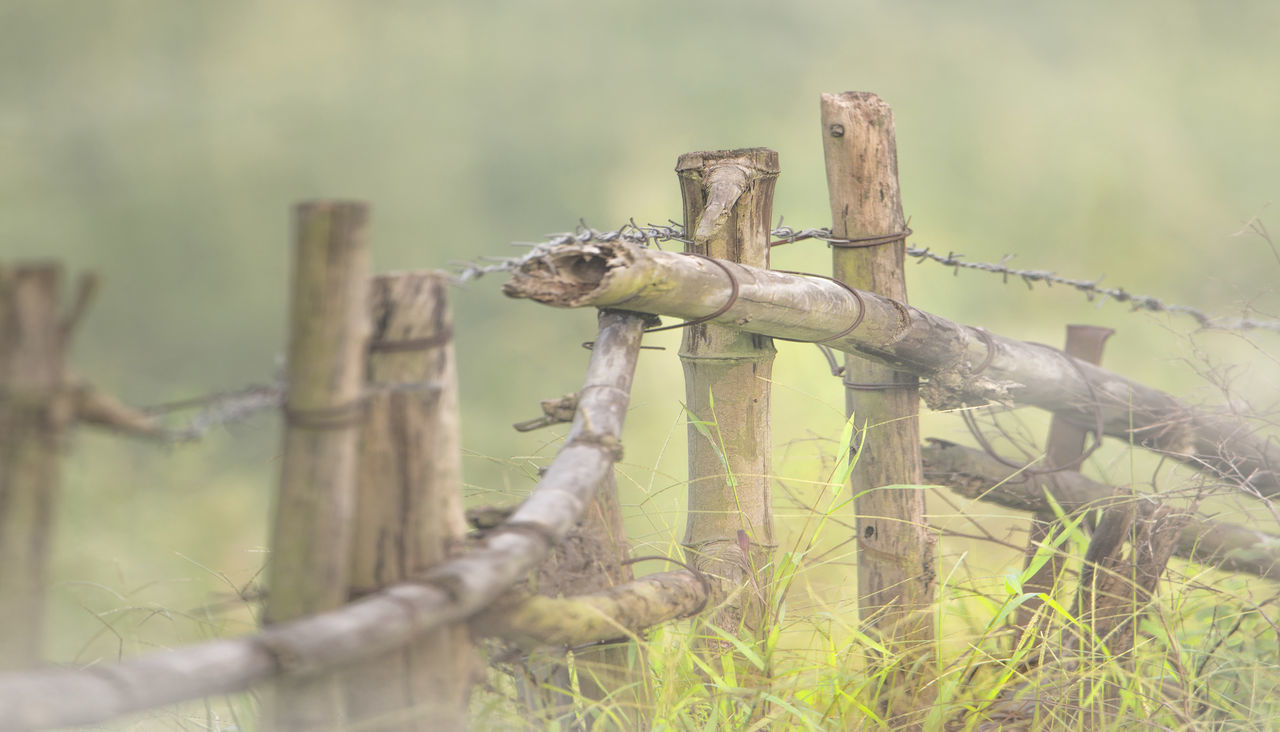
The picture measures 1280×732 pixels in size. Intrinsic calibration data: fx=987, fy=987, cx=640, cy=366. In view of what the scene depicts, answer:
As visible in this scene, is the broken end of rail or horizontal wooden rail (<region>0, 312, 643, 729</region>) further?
the broken end of rail

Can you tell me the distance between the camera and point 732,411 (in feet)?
5.78

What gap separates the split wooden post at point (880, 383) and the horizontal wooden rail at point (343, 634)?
92 cm

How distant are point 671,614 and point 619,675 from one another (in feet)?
0.46

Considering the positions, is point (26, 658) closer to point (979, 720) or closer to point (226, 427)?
point (226, 427)

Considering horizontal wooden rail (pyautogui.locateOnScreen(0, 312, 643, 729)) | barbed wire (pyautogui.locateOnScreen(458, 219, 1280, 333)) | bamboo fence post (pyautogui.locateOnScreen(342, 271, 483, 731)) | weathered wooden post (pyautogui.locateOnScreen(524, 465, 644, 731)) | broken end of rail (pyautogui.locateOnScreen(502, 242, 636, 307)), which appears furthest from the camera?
barbed wire (pyautogui.locateOnScreen(458, 219, 1280, 333))

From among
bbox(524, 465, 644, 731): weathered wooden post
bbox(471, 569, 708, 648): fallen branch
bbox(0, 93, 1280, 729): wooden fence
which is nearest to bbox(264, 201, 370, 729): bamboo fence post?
bbox(0, 93, 1280, 729): wooden fence

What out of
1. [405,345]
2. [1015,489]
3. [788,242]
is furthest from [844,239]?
[405,345]

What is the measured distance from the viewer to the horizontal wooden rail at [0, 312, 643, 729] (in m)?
0.65

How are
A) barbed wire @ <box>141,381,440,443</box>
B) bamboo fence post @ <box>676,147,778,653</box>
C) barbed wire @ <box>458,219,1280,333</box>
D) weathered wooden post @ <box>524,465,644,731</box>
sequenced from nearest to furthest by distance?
barbed wire @ <box>141,381,440,443</box>
weathered wooden post @ <box>524,465,644,731</box>
barbed wire @ <box>458,219,1280,333</box>
bamboo fence post @ <box>676,147,778,653</box>

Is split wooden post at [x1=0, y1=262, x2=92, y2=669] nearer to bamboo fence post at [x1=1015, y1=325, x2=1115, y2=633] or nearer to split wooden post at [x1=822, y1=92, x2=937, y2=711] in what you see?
split wooden post at [x1=822, y1=92, x2=937, y2=711]

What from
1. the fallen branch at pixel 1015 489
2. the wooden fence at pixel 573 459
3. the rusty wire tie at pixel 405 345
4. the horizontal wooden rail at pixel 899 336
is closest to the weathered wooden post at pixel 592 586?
the wooden fence at pixel 573 459

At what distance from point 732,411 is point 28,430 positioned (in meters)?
1.21

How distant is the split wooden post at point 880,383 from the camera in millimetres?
1937

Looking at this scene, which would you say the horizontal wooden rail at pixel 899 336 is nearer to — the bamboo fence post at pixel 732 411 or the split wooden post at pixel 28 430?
the bamboo fence post at pixel 732 411
